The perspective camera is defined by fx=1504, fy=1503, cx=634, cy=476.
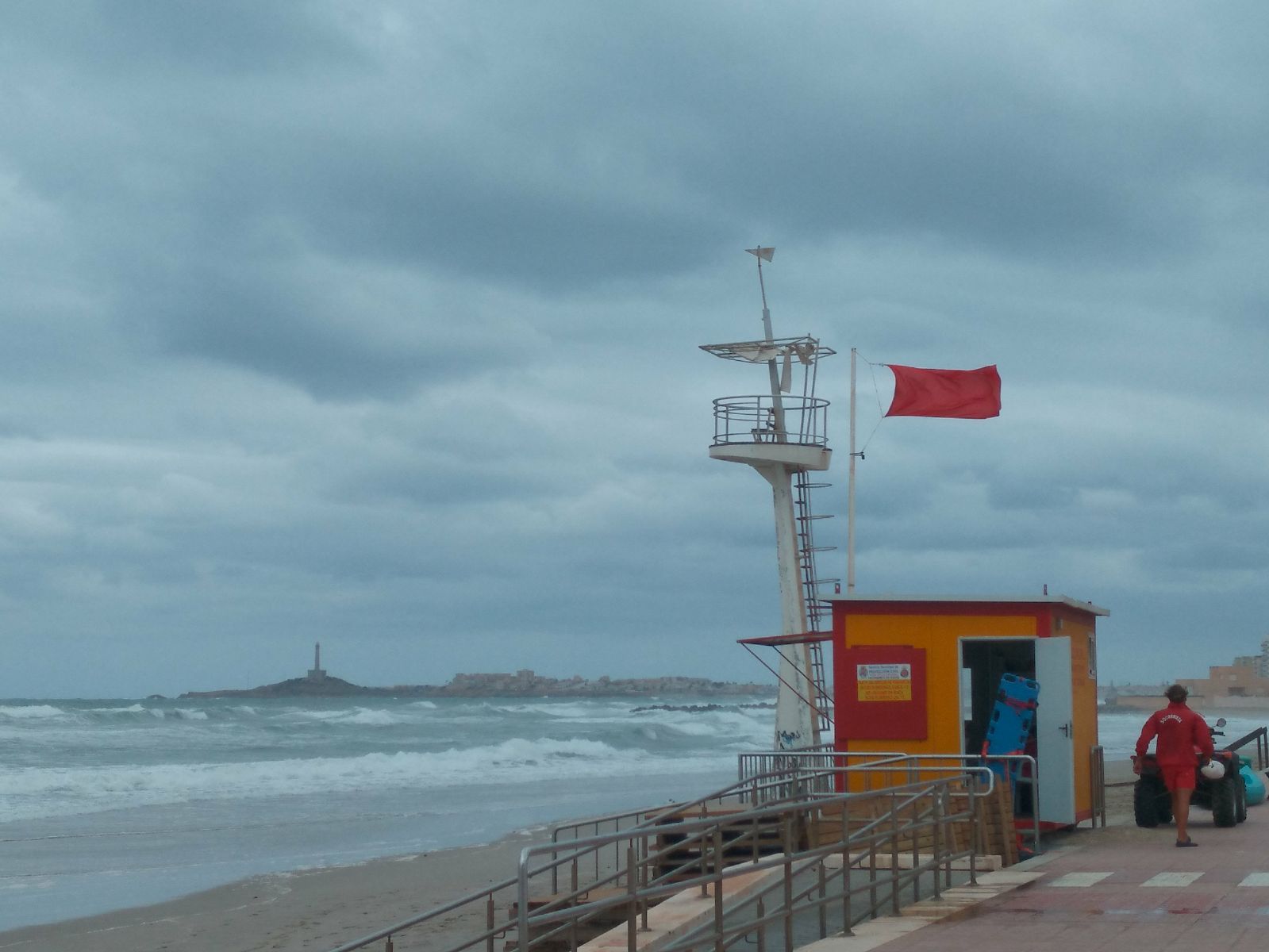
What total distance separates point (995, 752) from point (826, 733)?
6873mm

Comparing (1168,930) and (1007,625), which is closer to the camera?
(1168,930)

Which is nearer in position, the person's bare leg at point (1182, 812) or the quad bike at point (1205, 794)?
the person's bare leg at point (1182, 812)

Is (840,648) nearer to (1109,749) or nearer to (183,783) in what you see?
(183,783)

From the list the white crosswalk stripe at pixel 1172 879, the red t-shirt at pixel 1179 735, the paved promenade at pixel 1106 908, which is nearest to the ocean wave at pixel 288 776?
the red t-shirt at pixel 1179 735

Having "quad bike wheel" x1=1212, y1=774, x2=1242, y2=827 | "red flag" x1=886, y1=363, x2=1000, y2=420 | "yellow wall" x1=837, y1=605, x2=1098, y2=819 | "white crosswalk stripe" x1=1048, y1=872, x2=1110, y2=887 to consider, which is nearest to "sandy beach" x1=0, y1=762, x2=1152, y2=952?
"quad bike wheel" x1=1212, y1=774, x2=1242, y2=827

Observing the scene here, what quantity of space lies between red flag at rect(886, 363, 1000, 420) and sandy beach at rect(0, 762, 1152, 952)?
5210 millimetres

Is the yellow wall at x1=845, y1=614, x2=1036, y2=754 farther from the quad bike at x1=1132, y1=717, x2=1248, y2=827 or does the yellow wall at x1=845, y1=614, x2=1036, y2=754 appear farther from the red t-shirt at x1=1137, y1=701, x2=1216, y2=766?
the quad bike at x1=1132, y1=717, x2=1248, y2=827

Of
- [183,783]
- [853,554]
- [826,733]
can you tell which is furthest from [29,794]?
[853,554]

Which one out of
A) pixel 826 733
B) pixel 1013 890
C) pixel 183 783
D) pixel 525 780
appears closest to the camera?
pixel 1013 890

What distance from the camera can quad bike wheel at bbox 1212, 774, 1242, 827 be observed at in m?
14.7

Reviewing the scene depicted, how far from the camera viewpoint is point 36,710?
76.1 metres

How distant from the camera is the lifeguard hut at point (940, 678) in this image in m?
14.6

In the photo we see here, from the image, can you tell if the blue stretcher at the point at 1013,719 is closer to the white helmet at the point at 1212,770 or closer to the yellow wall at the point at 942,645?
the yellow wall at the point at 942,645

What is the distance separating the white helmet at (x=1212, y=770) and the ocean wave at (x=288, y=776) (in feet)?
77.9
